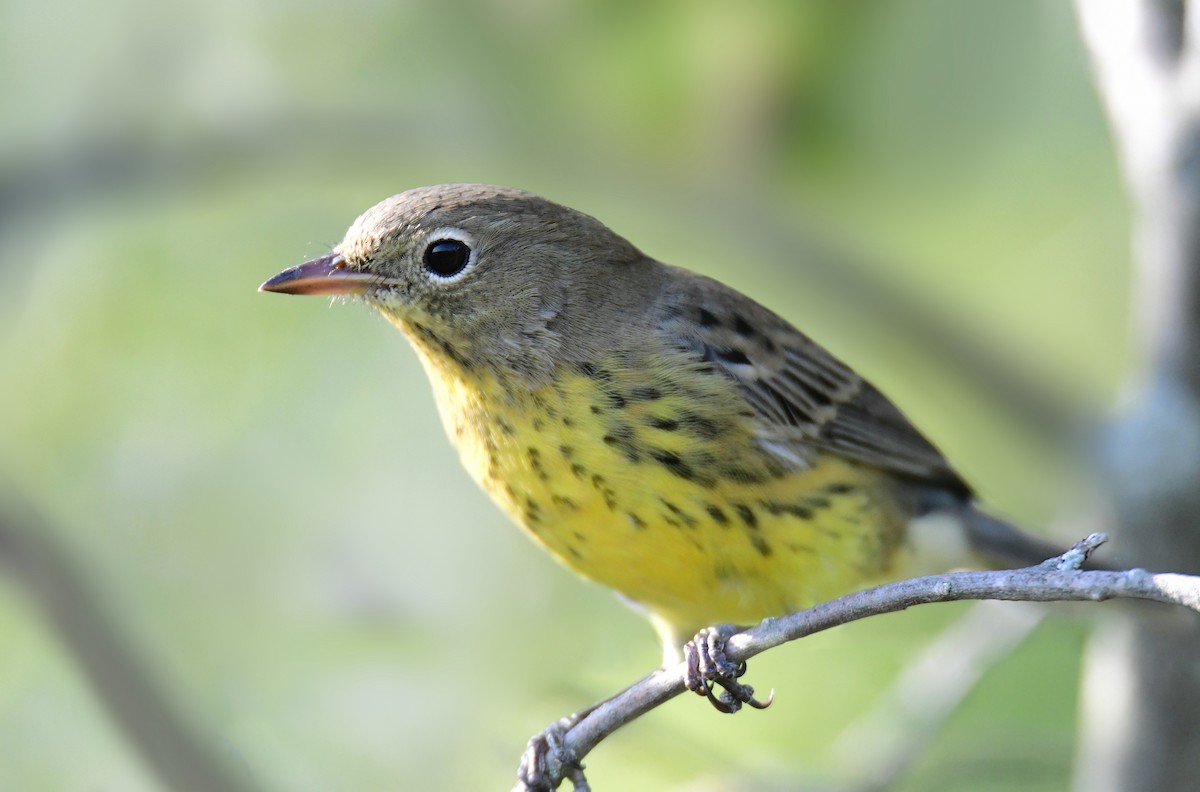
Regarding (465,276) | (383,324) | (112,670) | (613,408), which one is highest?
(383,324)

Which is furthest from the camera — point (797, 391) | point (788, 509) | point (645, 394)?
point (797, 391)

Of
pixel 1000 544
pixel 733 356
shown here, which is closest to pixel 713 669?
pixel 733 356

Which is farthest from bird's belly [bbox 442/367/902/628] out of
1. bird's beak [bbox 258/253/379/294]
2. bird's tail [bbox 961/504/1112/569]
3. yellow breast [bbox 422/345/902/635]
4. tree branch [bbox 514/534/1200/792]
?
tree branch [bbox 514/534/1200/792]

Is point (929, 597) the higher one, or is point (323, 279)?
point (323, 279)

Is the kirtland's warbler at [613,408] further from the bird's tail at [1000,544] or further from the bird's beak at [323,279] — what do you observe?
the bird's tail at [1000,544]

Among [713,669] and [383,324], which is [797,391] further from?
[383,324]

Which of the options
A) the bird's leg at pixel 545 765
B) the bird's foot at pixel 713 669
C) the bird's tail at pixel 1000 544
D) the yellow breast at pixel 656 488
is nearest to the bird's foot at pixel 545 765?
the bird's leg at pixel 545 765

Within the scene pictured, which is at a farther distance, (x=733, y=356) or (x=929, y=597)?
(x=733, y=356)
